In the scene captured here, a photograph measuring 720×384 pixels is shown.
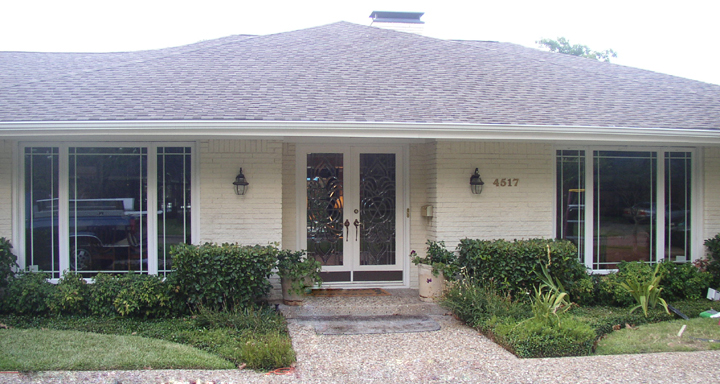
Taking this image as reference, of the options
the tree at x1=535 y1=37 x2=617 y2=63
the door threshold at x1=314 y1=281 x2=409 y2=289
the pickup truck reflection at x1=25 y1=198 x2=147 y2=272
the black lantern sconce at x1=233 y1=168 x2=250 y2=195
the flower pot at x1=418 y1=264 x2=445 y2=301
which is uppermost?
the tree at x1=535 y1=37 x2=617 y2=63

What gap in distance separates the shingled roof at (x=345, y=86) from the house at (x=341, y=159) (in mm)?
53

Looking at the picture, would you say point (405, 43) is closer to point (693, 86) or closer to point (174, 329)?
point (693, 86)

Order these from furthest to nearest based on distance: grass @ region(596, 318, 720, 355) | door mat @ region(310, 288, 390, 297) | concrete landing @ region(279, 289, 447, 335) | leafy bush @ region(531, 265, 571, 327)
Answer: door mat @ region(310, 288, 390, 297)
concrete landing @ region(279, 289, 447, 335)
leafy bush @ region(531, 265, 571, 327)
grass @ region(596, 318, 720, 355)

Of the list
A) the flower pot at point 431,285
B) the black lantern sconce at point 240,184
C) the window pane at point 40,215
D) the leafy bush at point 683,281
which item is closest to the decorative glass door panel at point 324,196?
the black lantern sconce at point 240,184

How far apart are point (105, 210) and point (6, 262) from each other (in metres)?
1.37

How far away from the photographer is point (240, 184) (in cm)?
766

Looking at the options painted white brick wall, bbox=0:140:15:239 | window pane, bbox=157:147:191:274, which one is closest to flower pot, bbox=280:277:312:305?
window pane, bbox=157:147:191:274

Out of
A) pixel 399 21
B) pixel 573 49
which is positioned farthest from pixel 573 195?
pixel 573 49

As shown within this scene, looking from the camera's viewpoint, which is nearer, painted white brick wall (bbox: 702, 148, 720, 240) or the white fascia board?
the white fascia board

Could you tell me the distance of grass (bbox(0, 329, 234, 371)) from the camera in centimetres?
515

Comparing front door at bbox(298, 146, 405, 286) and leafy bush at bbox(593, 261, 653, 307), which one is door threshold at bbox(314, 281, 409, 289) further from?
leafy bush at bbox(593, 261, 653, 307)

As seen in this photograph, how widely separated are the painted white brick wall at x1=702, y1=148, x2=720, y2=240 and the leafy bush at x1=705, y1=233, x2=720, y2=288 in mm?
A: 245

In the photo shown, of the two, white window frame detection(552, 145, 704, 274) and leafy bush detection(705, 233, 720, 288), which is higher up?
white window frame detection(552, 145, 704, 274)

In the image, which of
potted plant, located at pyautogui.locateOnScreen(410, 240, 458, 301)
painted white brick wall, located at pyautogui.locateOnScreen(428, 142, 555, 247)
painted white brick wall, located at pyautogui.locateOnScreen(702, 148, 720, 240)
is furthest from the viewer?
painted white brick wall, located at pyautogui.locateOnScreen(702, 148, 720, 240)
